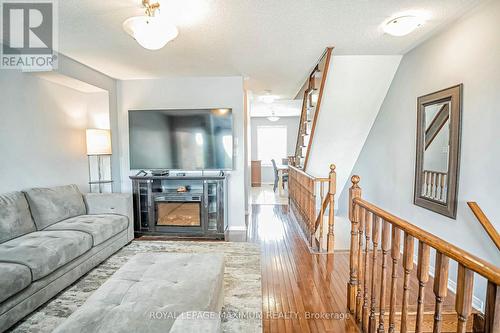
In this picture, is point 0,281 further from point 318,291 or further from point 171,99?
point 171,99

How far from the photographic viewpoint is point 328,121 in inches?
155

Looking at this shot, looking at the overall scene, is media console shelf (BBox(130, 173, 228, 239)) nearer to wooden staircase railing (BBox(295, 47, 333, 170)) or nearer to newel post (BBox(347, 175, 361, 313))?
wooden staircase railing (BBox(295, 47, 333, 170))

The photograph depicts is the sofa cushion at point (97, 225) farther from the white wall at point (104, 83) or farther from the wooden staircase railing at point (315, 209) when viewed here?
the wooden staircase railing at point (315, 209)

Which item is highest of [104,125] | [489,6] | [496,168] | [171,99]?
[489,6]

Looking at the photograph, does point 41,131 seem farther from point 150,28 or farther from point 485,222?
point 485,222

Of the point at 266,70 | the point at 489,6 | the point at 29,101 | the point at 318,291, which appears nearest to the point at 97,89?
the point at 29,101

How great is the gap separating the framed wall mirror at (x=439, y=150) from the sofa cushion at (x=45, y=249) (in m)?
3.58

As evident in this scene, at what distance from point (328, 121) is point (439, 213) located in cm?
194

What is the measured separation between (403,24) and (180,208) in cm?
353

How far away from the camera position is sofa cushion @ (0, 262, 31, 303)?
1736 mm

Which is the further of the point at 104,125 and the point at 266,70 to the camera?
the point at 104,125

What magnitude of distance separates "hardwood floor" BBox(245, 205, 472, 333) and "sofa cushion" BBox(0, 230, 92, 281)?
182 cm

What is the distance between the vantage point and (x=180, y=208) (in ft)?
12.8

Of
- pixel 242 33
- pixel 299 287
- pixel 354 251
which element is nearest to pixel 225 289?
pixel 299 287
